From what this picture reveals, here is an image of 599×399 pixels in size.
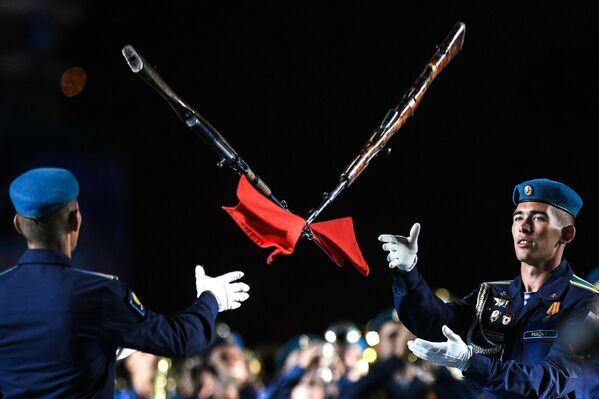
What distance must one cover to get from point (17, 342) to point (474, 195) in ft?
31.5

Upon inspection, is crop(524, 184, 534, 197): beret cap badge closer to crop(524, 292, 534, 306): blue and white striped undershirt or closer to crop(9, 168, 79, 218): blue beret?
crop(524, 292, 534, 306): blue and white striped undershirt

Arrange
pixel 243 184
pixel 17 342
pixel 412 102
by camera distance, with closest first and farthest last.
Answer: pixel 17 342, pixel 243 184, pixel 412 102

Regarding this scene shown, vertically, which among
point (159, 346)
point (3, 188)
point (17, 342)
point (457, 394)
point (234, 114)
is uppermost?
point (3, 188)

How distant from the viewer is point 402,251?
473 cm

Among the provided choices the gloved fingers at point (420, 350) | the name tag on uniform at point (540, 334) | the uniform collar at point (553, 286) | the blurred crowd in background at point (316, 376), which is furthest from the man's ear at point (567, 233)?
the blurred crowd in background at point (316, 376)

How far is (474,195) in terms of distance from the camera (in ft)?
41.8

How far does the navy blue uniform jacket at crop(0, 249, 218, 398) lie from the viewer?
3857mm

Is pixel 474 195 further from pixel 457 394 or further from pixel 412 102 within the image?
pixel 412 102

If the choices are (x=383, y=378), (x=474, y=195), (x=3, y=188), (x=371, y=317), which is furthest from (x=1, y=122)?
(x=383, y=378)

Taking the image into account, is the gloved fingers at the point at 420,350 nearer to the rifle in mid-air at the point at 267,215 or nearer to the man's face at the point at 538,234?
the rifle in mid-air at the point at 267,215

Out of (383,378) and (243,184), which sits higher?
(243,184)

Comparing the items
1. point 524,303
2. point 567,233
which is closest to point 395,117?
point 567,233

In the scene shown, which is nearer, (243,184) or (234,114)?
(243,184)

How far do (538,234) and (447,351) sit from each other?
2.89 ft
